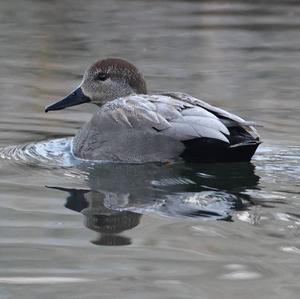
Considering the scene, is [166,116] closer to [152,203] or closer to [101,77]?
[152,203]

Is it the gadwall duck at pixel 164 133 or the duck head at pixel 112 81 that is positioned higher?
the duck head at pixel 112 81

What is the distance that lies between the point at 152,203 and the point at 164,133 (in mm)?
930

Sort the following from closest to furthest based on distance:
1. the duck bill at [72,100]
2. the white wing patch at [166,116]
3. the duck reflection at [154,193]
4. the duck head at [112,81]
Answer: the duck reflection at [154,193]
the white wing patch at [166,116]
the duck head at [112,81]
the duck bill at [72,100]

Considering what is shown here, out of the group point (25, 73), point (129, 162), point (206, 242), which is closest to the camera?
point (206, 242)

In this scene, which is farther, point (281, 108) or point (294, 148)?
point (281, 108)

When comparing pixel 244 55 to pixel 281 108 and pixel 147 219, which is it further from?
pixel 147 219

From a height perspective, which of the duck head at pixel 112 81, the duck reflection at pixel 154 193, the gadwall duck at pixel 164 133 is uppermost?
the duck head at pixel 112 81

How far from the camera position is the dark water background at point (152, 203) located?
15.7 feet

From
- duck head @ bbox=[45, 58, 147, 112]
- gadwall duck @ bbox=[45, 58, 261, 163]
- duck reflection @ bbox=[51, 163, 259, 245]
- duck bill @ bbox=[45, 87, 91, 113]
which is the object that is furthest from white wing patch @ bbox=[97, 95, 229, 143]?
duck bill @ bbox=[45, 87, 91, 113]

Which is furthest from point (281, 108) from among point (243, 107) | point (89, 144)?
point (89, 144)

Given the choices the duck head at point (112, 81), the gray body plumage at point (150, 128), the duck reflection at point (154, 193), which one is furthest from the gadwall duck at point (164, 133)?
the duck head at point (112, 81)

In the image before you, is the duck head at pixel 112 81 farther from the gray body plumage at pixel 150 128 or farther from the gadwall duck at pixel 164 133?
the gray body plumage at pixel 150 128

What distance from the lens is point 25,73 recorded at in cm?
1208

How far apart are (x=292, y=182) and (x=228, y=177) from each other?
1.51 ft
